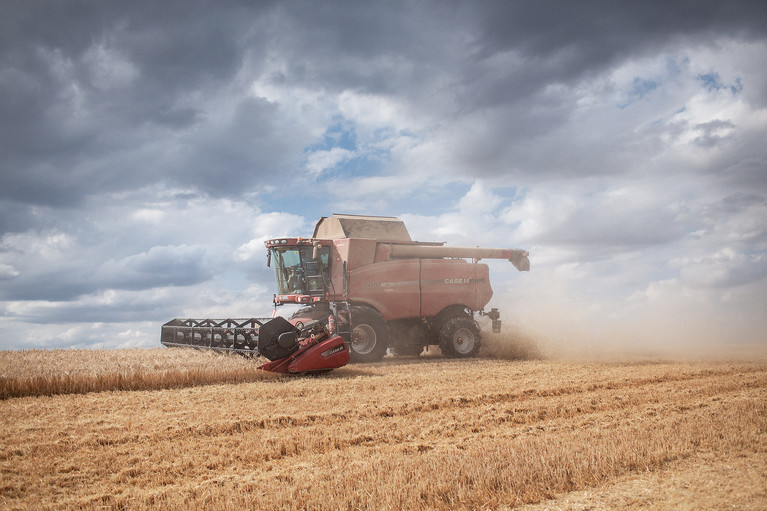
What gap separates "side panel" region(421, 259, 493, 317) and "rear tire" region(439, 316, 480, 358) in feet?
1.86

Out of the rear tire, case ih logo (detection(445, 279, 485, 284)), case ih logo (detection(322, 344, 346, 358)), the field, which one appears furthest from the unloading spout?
the field

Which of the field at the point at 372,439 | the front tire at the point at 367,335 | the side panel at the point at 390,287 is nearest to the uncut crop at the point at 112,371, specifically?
the field at the point at 372,439

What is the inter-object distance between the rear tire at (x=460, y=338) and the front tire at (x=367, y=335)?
1.99 meters

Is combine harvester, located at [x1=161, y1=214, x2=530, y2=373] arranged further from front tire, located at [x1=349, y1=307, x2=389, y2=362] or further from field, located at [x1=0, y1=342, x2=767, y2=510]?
field, located at [x1=0, y1=342, x2=767, y2=510]

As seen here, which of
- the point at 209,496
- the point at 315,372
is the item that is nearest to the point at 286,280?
the point at 315,372

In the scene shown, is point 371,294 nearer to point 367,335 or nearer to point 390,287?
point 390,287

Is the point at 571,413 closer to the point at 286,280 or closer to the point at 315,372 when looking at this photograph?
the point at 315,372

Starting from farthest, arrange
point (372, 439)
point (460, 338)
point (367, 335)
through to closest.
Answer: point (460, 338) < point (367, 335) < point (372, 439)

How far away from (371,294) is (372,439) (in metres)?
8.34

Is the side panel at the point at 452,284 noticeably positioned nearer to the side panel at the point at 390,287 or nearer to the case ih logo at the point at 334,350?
the side panel at the point at 390,287

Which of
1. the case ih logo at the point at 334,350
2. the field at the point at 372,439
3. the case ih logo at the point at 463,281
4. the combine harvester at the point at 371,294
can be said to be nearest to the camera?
the field at the point at 372,439

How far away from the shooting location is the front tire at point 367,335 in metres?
13.6

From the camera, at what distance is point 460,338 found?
15.5 metres

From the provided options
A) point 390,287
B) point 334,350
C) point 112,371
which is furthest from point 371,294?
point 112,371
